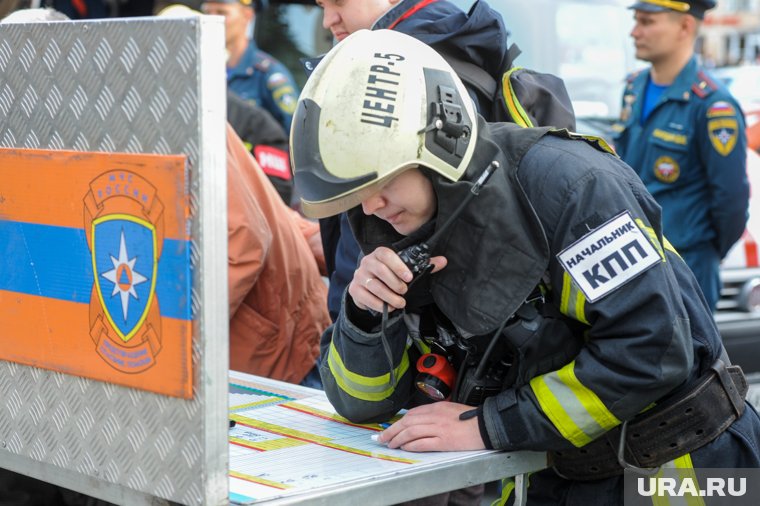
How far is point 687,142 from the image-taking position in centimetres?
529

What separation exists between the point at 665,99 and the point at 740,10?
54.4 meters

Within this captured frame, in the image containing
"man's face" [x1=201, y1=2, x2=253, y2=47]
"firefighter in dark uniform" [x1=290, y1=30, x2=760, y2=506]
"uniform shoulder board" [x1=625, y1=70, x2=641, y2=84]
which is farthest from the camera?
"man's face" [x1=201, y1=2, x2=253, y2=47]

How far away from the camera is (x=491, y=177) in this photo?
205cm

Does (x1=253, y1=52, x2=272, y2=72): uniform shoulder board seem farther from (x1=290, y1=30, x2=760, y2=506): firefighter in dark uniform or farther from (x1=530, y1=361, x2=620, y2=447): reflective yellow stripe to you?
(x1=530, y1=361, x2=620, y2=447): reflective yellow stripe

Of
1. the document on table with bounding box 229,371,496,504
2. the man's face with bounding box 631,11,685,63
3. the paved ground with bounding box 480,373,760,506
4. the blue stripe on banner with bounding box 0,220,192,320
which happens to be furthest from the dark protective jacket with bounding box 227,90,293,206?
the blue stripe on banner with bounding box 0,220,192,320

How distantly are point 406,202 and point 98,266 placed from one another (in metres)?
0.58

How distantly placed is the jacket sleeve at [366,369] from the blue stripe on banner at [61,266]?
2.04 feet

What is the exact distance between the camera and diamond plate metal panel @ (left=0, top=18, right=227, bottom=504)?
161cm

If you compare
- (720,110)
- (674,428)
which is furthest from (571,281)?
(720,110)

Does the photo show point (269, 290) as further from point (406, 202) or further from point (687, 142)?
point (687, 142)

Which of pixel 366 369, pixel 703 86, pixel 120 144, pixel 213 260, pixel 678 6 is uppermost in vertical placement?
pixel 120 144

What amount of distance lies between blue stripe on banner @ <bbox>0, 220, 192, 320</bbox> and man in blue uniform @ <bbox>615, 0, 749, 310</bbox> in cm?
387

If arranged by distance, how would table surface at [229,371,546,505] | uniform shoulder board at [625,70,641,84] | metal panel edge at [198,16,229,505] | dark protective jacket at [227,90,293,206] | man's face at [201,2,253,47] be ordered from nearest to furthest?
metal panel edge at [198,16,229,505], table surface at [229,371,546,505], dark protective jacket at [227,90,293,206], uniform shoulder board at [625,70,641,84], man's face at [201,2,253,47]

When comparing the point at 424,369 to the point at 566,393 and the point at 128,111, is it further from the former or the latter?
the point at 128,111
